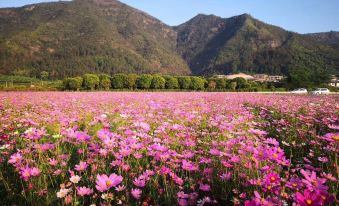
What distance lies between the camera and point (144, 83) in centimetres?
4647

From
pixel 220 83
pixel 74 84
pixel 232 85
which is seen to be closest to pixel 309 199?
pixel 74 84

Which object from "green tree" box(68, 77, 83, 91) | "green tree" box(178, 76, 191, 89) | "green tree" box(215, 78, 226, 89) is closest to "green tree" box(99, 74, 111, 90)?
"green tree" box(68, 77, 83, 91)

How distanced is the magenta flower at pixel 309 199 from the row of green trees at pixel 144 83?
130 feet

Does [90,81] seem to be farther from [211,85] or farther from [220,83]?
[220,83]

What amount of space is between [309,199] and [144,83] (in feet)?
151

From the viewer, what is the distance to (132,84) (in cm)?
4603

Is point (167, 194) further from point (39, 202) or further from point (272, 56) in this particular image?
point (272, 56)

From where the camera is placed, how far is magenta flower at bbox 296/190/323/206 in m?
0.98

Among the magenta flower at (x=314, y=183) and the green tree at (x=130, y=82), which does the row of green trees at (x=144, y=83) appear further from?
the magenta flower at (x=314, y=183)

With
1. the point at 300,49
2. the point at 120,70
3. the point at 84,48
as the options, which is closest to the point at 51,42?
the point at 84,48

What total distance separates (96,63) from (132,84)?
133903 mm

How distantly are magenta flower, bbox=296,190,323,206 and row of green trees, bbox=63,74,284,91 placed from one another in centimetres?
3955

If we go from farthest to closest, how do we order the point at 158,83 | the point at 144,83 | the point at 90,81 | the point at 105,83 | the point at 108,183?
the point at 158,83, the point at 144,83, the point at 105,83, the point at 90,81, the point at 108,183

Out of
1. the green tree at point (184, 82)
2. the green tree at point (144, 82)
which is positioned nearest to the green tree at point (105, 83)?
the green tree at point (144, 82)
